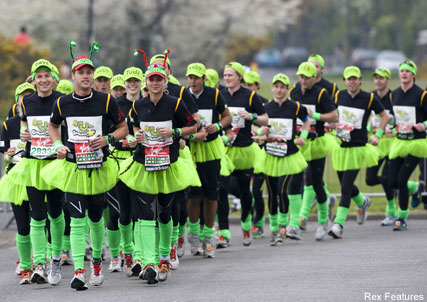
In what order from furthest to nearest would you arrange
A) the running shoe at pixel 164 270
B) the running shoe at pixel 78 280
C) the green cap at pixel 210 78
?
the green cap at pixel 210 78 → the running shoe at pixel 164 270 → the running shoe at pixel 78 280

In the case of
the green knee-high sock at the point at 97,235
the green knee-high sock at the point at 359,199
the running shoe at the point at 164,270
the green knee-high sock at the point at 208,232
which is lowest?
the running shoe at the point at 164,270

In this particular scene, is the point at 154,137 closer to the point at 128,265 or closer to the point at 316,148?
the point at 128,265

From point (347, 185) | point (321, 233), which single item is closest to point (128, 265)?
point (321, 233)

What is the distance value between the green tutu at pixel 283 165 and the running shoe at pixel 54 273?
367 centimetres

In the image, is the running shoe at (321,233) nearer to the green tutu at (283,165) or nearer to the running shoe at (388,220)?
the green tutu at (283,165)

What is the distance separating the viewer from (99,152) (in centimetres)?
987

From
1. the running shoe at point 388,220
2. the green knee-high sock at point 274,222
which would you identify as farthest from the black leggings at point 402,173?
the green knee-high sock at point 274,222

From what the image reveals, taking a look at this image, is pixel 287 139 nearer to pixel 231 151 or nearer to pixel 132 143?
pixel 231 151

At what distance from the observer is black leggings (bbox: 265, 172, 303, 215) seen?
1327cm

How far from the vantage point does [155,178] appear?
33.2 ft

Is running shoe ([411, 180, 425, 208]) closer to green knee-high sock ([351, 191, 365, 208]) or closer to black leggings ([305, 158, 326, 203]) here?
green knee-high sock ([351, 191, 365, 208])

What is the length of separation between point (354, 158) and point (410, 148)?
96cm

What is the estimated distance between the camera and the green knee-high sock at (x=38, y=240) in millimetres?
10570

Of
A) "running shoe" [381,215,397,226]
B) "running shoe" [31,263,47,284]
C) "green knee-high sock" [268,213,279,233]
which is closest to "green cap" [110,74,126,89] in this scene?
"running shoe" [31,263,47,284]
